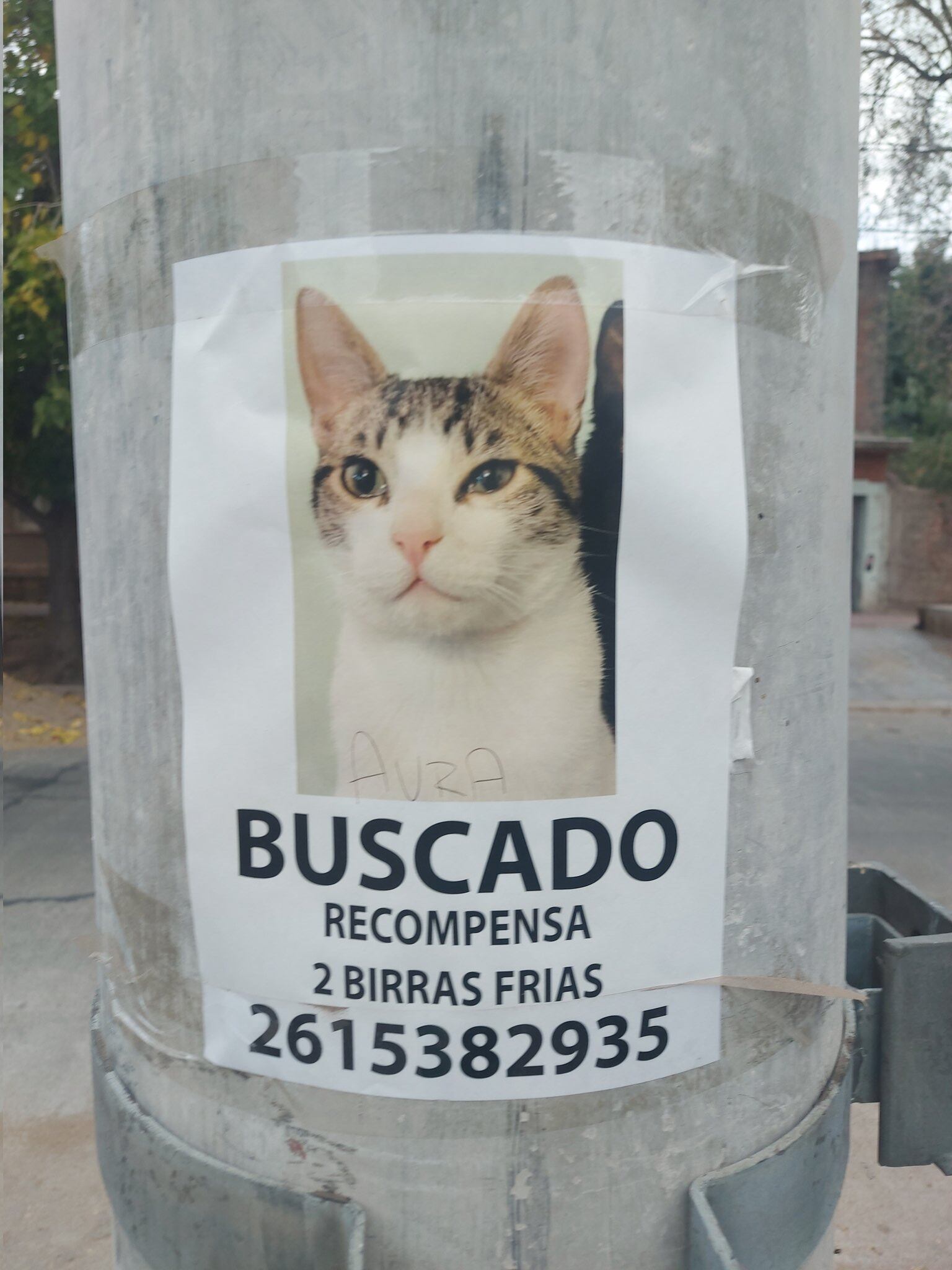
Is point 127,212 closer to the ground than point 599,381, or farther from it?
farther from it

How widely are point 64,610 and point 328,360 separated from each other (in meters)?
11.9

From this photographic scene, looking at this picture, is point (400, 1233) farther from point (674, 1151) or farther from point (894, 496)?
point (894, 496)

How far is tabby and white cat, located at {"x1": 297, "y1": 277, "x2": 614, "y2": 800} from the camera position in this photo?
4.04 ft

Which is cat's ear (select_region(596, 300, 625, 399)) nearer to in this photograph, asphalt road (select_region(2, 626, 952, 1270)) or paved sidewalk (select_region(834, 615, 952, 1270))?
asphalt road (select_region(2, 626, 952, 1270))

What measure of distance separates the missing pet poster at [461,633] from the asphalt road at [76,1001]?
52 cm

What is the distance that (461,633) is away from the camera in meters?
1.25

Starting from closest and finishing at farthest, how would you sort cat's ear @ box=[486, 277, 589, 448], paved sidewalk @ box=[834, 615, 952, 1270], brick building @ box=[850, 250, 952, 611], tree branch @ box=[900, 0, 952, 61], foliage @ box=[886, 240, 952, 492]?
1. cat's ear @ box=[486, 277, 589, 448]
2. paved sidewalk @ box=[834, 615, 952, 1270]
3. tree branch @ box=[900, 0, 952, 61]
4. foliage @ box=[886, 240, 952, 492]
5. brick building @ box=[850, 250, 952, 611]

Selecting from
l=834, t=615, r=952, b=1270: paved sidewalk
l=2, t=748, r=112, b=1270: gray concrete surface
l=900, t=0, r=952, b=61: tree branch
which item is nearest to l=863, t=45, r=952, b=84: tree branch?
l=900, t=0, r=952, b=61: tree branch

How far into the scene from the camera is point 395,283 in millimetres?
1222

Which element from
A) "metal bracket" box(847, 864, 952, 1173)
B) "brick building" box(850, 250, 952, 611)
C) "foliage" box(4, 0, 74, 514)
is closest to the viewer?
"metal bracket" box(847, 864, 952, 1173)

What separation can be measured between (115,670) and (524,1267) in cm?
97

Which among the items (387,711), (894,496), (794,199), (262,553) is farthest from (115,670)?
(894,496)

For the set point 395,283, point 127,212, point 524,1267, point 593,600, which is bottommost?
point 524,1267

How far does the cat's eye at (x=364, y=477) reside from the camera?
124 centimetres
